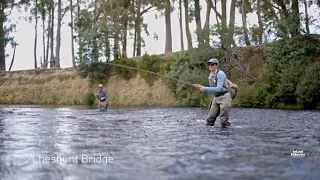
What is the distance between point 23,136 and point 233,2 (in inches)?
1262

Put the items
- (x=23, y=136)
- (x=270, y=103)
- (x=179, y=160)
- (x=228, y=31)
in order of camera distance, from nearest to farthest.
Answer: (x=179, y=160), (x=23, y=136), (x=270, y=103), (x=228, y=31)

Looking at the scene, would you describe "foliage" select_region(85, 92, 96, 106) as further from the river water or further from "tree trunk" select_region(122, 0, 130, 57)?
the river water

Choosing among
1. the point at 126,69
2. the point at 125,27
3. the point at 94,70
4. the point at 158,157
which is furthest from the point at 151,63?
the point at 158,157

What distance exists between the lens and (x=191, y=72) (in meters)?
36.5

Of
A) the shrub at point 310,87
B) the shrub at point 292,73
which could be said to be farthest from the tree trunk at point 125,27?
the shrub at point 310,87

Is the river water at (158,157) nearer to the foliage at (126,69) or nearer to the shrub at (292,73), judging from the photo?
the shrub at (292,73)

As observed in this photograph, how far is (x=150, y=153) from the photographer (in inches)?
285

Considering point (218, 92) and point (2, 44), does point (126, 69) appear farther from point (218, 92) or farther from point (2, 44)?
point (218, 92)

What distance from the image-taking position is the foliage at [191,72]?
34.3 meters

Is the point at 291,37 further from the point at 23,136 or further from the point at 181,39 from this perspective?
the point at 23,136

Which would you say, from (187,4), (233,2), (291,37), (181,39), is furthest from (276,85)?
(181,39)

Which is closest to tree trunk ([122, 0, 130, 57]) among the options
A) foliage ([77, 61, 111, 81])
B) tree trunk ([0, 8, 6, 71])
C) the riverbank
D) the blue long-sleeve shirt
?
foliage ([77, 61, 111, 81])

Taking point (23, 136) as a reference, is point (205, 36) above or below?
above

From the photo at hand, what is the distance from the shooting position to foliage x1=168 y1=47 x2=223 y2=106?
34312mm
